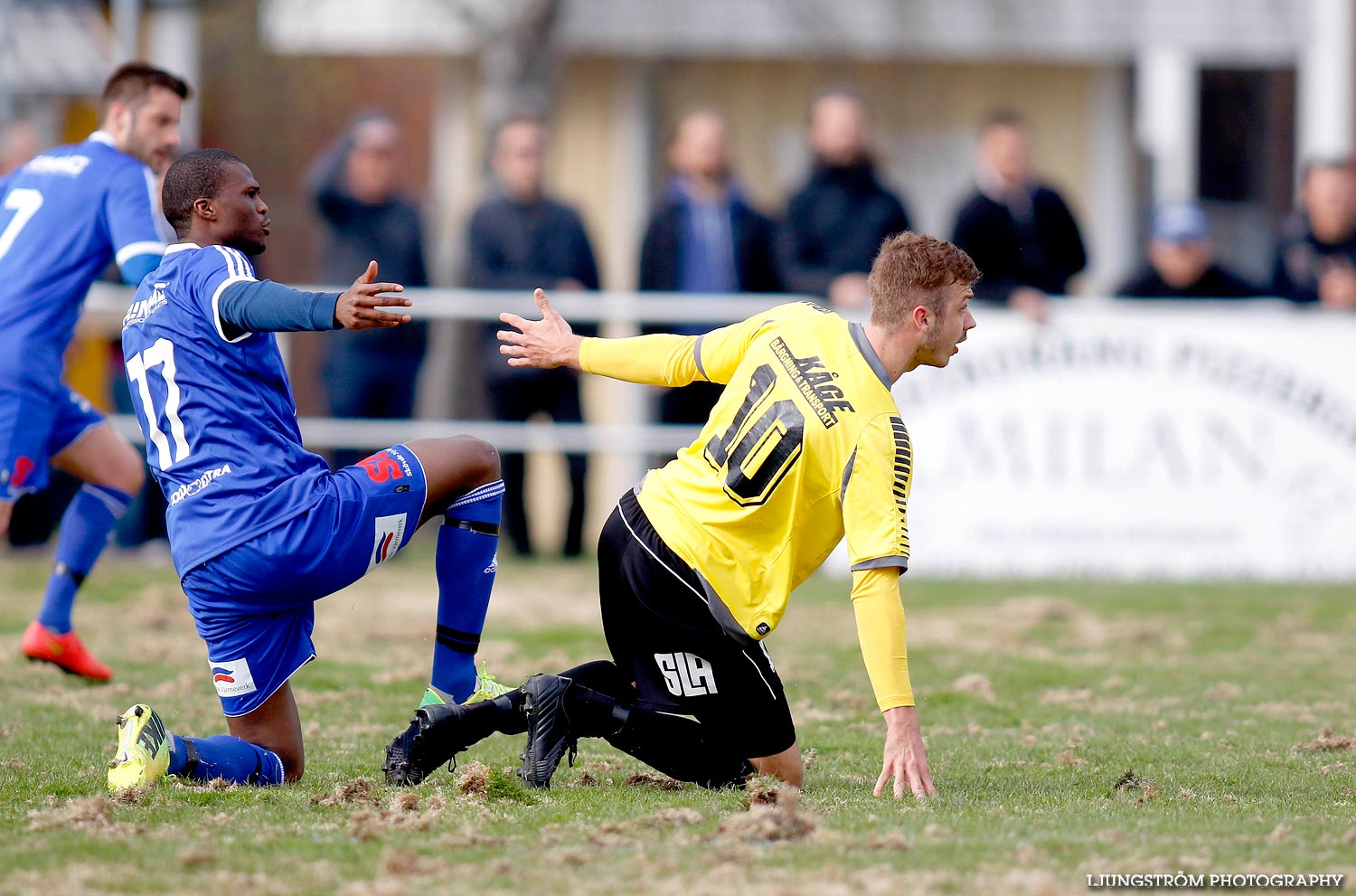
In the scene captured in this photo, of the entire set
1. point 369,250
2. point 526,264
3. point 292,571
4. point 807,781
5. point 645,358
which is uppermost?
point 369,250

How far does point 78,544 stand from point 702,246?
4.96 metres

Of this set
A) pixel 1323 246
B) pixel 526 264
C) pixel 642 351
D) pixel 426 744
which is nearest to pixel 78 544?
pixel 426 744

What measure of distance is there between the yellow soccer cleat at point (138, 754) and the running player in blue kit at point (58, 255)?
7.10 feet

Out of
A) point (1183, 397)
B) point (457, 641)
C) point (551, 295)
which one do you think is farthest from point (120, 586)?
point (1183, 397)

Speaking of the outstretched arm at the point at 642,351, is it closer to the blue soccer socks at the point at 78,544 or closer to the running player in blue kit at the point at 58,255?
the running player in blue kit at the point at 58,255

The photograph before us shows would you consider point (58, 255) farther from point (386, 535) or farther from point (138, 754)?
point (138, 754)

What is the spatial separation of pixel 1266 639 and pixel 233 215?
5.42 m

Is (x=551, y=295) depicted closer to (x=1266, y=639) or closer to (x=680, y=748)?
(x=1266, y=639)

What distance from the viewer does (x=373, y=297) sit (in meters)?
4.23

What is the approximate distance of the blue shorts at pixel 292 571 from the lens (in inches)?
178

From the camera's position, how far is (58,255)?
6.43 metres

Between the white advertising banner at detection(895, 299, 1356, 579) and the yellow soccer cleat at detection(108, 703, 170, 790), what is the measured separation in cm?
646

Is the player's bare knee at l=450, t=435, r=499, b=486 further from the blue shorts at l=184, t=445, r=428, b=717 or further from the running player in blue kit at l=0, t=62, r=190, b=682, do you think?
the running player in blue kit at l=0, t=62, r=190, b=682

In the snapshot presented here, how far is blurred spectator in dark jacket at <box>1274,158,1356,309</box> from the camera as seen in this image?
1081 centimetres
